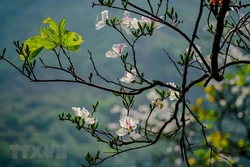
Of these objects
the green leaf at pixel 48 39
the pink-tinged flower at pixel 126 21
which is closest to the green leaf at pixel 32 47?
the green leaf at pixel 48 39

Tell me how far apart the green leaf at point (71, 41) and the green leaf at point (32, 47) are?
0.14ft

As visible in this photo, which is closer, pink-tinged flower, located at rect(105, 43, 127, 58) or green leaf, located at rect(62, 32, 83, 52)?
green leaf, located at rect(62, 32, 83, 52)

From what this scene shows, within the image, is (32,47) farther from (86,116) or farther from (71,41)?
(86,116)

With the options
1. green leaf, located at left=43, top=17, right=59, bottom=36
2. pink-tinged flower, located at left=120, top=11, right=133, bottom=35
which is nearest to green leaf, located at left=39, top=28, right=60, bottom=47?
green leaf, located at left=43, top=17, right=59, bottom=36

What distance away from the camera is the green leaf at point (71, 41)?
69 centimetres

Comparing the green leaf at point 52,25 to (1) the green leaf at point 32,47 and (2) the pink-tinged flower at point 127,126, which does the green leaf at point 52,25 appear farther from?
(2) the pink-tinged flower at point 127,126

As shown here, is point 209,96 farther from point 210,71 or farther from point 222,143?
point 210,71

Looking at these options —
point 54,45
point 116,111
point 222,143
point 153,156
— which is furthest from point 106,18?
point 116,111

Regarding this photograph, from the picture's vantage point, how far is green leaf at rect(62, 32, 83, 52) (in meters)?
0.69

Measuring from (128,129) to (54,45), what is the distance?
14.0 inches

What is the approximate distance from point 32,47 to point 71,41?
0.22 ft

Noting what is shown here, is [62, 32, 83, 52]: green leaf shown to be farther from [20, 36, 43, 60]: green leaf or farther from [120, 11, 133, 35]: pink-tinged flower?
[120, 11, 133, 35]: pink-tinged flower

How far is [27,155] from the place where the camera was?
13.4 feet

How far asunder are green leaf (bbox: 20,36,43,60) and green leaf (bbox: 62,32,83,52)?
0.14ft
